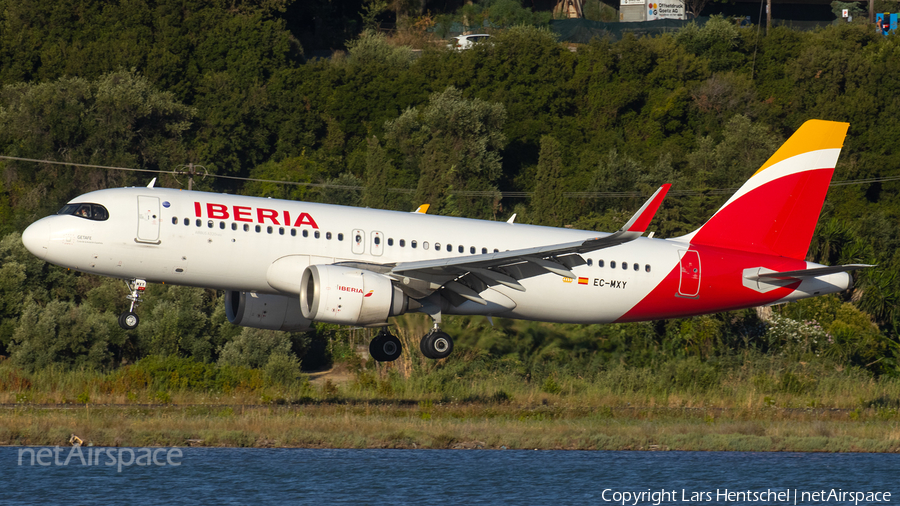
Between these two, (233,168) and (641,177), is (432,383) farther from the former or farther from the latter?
(233,168)

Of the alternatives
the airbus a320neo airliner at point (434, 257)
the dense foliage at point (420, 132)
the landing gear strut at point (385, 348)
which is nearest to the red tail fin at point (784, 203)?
the airbus a320neo airliner at point (434, 257)

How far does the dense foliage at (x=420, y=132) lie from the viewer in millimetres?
43656

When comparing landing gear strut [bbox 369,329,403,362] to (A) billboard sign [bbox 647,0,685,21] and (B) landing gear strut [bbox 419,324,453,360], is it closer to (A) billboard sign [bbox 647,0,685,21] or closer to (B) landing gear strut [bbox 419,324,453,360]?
(B) landing gear strut [bbox 419,324,453,360]

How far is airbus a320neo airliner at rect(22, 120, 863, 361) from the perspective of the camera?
87.4 ft

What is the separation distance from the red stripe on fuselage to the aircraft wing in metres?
3.51

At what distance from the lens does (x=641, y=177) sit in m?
64.0

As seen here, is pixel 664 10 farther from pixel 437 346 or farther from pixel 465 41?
pixel 437 346

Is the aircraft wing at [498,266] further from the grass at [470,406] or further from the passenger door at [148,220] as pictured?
the passenger door at [148,220]

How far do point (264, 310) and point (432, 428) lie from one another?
5.07 metres

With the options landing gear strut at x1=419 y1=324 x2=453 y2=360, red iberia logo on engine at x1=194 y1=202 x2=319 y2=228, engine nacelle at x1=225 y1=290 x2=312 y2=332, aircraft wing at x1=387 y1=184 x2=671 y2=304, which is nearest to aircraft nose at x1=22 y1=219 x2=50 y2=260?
red iberia logo on engine at x1=194 y1=202 x2=319 y2=228

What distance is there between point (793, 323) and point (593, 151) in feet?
103

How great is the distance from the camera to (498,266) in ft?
90.7

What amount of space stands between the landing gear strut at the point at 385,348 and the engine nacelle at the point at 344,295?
2194mm

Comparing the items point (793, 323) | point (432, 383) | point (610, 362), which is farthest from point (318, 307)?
point (793, 323)
